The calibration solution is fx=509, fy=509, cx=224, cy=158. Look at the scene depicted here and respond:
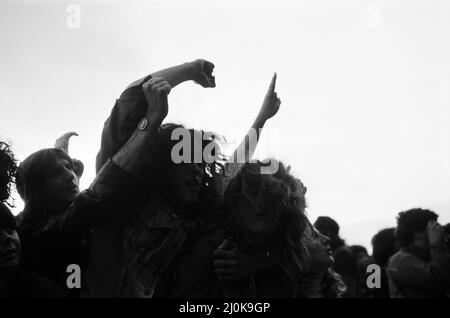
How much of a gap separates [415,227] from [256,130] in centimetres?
170

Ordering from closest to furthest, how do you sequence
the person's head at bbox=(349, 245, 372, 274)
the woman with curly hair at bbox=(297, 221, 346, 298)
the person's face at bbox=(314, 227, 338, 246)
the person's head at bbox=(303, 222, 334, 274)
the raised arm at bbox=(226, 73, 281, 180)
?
the woman with curly hair at bbox=(297, 221, 346, 298) < the person's head at bbox=(303, 222, 334, 274) < the raised arm at bbox=(226, 73, 281, 180) < the person's face at bbox=(314, 227, 338, 246) < the person's head at bbox=(349, 245, 372, 274)

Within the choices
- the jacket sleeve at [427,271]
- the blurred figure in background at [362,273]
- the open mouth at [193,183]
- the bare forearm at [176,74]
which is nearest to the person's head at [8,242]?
the open mouth at [193,183]

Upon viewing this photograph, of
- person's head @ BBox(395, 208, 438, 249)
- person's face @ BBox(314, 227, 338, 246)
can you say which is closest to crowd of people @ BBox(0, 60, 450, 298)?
person's head @ BBox(395, 208, 438, 249)

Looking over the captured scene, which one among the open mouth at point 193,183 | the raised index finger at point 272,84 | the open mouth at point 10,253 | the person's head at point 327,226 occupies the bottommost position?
the open mouth at point 10,253

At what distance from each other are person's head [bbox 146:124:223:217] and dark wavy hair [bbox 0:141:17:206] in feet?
2.38

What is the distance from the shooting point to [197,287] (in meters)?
1.83

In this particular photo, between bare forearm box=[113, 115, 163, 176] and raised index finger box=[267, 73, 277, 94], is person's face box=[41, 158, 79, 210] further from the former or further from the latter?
raised index finger box=[267, 73, 277, 94]

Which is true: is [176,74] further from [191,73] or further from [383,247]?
[383,247]

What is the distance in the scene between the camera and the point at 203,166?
6.91 ft

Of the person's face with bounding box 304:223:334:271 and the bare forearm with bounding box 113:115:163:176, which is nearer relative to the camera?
the bare forearm with bounding box 113:115:163:176

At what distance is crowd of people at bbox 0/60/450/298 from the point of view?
1.83 metres

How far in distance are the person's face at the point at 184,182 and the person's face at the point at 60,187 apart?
62cm

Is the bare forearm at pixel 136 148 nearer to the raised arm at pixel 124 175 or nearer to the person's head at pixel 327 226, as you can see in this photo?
the raised arm at pixel 124 175

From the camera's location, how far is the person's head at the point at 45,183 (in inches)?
91.4
